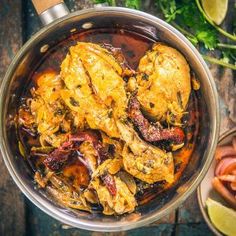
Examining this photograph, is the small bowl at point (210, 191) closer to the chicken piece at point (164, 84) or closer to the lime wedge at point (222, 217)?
the lime wedge at point (222, 217)

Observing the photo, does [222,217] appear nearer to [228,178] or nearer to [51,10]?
[228,178]

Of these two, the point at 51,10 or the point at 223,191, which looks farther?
the point at 223,191

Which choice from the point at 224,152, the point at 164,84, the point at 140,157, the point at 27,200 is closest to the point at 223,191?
the point at 224,152

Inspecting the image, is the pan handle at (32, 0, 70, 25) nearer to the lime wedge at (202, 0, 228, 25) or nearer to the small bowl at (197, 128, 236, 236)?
the lime wedge at (202, 0, 228, 25)

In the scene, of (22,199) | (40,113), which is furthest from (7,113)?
(22,199)

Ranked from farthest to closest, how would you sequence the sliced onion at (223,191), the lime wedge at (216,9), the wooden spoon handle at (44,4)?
the sliced onion at (223,191) < the lime wedge at (216,9) < the wooden spoon handle at (44,4)

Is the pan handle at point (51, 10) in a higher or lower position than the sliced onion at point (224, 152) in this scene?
higher

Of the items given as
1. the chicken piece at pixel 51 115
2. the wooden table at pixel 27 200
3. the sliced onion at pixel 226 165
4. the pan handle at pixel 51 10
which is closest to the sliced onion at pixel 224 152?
the sliced onion at pixel 226 165
